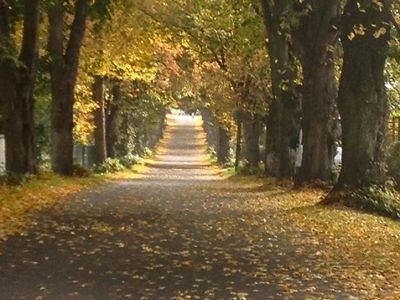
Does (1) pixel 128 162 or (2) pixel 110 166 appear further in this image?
(1) pixel 128 162

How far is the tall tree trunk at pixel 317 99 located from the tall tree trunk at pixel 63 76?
318 inches

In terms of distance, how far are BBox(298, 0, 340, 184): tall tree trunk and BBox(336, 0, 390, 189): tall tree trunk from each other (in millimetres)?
4097

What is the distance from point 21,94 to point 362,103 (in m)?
10.2

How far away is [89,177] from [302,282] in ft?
75.1

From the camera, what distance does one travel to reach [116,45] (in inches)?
1270

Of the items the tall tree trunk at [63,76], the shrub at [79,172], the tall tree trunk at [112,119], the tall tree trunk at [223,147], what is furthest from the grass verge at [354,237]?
the tall tree trunk at [223,147]

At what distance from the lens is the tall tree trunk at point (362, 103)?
17.7 meters

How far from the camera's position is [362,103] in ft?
59.5

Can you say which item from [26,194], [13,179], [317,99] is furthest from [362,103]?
[13,179]

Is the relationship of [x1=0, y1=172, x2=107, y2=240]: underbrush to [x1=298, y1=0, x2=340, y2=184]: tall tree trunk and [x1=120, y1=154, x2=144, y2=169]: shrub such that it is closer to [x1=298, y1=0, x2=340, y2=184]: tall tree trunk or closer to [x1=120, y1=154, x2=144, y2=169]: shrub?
[x1=298, y1=0, x2=340, y2=184]: tall tree trunk

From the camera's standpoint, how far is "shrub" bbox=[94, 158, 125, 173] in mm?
39969

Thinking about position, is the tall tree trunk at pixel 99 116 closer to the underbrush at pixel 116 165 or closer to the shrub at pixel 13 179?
the underbrush at pixel 116 165

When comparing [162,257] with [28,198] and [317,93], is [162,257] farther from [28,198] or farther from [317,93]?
[317,93]

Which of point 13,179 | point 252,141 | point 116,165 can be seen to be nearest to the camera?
point 13,179
